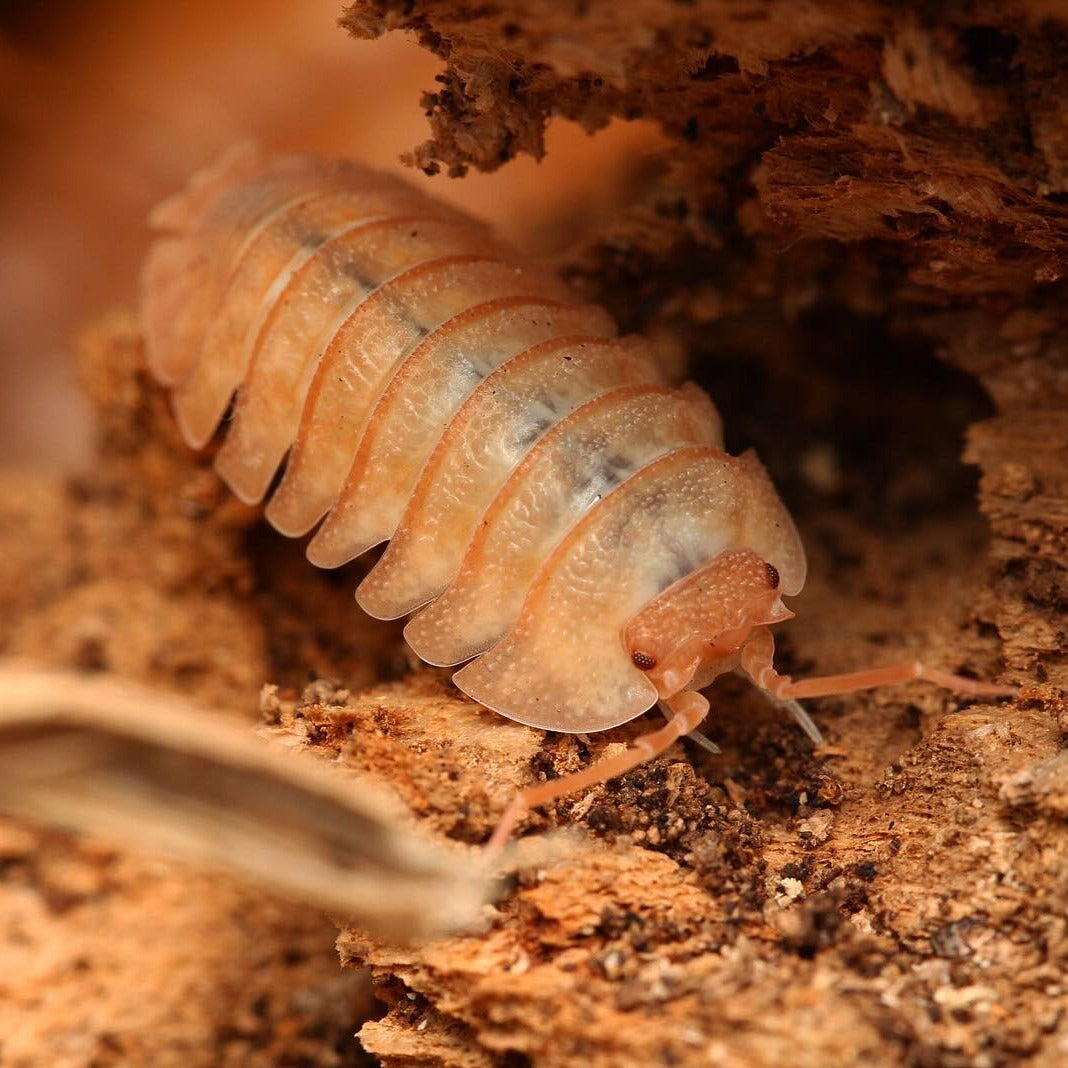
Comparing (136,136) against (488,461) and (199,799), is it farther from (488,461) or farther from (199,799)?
(199,799)

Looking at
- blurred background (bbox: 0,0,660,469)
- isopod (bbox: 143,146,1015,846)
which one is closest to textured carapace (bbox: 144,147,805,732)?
isopod (bbox: 143,146,1015,846)

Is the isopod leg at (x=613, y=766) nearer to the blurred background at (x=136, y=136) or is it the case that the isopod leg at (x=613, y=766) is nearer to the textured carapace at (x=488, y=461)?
the textured carapace at (x=488, y=461)

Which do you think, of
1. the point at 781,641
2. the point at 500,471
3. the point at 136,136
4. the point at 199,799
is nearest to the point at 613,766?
the point at 500,471

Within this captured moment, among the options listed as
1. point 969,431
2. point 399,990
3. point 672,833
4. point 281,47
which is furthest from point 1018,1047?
point 281,47

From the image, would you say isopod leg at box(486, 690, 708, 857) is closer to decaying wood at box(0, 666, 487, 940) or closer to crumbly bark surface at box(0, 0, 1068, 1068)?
crumbly bark surface at box(0, 0, 1068, 1068)

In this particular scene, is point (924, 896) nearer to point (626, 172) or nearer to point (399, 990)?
point (399, 990)

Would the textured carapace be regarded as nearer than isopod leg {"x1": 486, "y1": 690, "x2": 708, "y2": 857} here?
Result: No

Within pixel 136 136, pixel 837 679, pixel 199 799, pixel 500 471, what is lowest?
pixel 199 799
